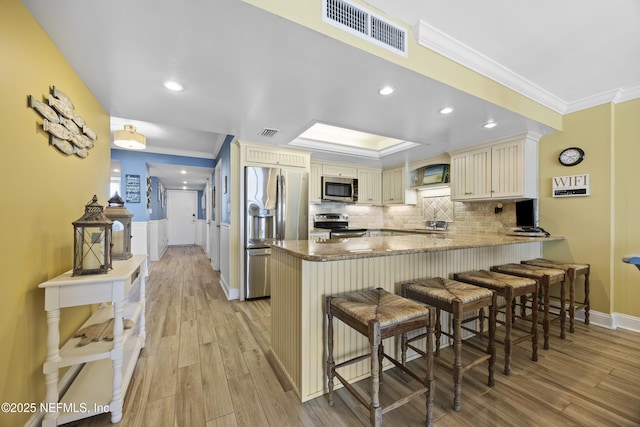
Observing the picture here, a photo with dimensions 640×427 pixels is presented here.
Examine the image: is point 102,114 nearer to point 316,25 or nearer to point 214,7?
point 214,7

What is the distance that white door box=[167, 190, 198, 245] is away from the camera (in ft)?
31.4

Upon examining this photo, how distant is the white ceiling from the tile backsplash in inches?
50.0

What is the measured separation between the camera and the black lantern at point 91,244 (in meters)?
1.42

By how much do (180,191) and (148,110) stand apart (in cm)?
845

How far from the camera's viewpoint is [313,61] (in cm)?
162

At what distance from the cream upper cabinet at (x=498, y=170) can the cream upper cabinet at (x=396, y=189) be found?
106 centimetres

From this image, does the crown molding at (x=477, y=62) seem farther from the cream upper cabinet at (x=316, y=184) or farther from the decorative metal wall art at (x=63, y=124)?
the cream upper cabinet at (x=316, y=184)

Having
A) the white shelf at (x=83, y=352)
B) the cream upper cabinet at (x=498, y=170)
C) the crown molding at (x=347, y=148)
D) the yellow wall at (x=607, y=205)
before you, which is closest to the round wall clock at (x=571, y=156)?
the yellow wall at (x=607, y=205)

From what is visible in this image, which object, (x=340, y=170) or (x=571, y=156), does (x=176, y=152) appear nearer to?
(x=340, y=170)

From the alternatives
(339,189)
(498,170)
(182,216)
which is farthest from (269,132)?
(182,216)

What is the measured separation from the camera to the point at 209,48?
58.1 inches

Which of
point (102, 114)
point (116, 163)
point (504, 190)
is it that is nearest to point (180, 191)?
point (116, 163)

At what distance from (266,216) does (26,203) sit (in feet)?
8.26

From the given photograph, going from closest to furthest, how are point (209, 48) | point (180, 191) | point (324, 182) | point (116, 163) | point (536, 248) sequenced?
point (209, 48), point (536, 248), point (324, 182), point (116, 163), point (180, 191)
